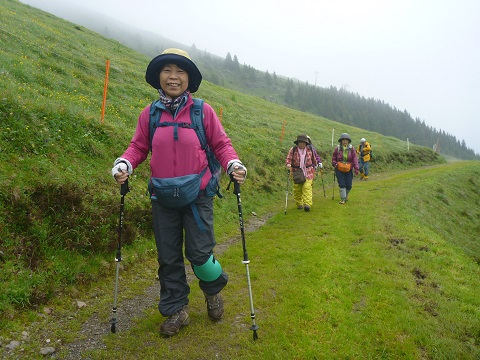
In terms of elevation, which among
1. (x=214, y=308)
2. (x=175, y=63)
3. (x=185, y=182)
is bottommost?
(x=214, y=308)

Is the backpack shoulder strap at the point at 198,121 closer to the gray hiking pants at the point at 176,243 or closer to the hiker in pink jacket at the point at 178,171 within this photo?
the hiker in pink jacket at the point at 178,171

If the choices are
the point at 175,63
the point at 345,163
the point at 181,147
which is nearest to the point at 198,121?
the point at 181,147

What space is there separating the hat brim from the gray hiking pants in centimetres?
178

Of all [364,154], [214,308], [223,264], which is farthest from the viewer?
[364,154]

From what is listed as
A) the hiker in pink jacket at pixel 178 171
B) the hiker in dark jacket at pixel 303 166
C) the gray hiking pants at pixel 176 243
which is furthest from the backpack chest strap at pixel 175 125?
the hiker in dark jacket at pixel 303 166

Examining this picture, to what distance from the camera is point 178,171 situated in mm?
4516

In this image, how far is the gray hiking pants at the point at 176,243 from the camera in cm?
468

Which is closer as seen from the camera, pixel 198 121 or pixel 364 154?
pixel 198 121

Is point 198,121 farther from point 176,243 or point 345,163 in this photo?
point 345,163

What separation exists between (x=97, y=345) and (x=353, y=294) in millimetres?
4524

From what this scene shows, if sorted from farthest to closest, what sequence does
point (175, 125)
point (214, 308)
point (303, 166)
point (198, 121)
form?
point (303, 166)
point (214, 308)
point (198, 121)
point (175, 125)

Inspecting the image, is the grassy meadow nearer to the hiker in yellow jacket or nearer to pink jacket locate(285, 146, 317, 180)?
pink jacket locate(285, 146, 317, 180)

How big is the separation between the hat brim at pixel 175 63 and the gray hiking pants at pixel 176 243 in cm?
178

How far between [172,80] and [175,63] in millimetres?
259
